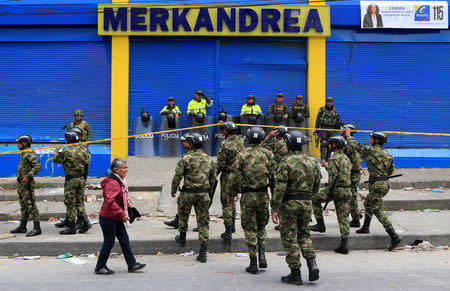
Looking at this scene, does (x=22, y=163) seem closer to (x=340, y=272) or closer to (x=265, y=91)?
(x=340, y=272)

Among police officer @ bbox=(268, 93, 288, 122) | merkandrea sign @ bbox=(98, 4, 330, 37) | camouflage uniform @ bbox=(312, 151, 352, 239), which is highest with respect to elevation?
merkandrea sign @ bbox=(98, 4, 330, 37)

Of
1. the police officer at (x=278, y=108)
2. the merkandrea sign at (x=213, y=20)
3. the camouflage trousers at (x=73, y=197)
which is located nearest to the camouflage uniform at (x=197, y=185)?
the camouflage trousers at (x=73, y=197)

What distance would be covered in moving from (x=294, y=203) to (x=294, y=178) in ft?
1.05

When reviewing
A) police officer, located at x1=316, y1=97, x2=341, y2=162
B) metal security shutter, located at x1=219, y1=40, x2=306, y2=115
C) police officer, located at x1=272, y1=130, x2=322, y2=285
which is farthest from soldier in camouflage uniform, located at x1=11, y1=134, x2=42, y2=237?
police officer, located at x1=316, y1=97, x2=341, y2=162

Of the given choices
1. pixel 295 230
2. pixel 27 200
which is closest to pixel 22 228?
pixel 27 200

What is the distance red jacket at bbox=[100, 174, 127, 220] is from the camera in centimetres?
684

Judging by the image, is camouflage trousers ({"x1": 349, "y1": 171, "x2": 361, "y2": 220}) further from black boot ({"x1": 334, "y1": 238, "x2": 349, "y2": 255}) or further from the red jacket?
the red jacket

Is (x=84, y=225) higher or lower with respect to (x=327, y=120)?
lower

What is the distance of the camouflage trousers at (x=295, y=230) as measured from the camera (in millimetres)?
6559

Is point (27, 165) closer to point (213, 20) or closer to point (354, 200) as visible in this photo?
point (354, 200)

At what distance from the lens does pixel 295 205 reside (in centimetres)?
664

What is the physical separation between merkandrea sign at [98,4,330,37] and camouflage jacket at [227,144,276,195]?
7784mm

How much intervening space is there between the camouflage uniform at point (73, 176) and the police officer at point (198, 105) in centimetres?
547

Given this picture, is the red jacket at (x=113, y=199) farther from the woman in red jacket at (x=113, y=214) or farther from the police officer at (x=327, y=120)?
the police officer at (x=327, y=120)
